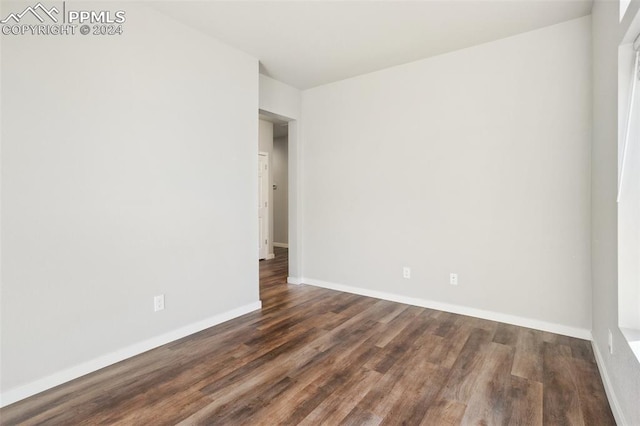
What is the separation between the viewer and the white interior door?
6.27m

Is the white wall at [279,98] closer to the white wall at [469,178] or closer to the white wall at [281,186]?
the white wall at [469,178]

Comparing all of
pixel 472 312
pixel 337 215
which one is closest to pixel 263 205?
pixel 337 215

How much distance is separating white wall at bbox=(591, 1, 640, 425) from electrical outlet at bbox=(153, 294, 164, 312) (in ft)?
9.87

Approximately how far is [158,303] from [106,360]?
51 centimetres

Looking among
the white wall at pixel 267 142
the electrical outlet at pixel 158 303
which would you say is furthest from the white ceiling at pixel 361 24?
the white wall at pixel 267 142

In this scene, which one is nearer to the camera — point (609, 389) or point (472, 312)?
point (609, 389)

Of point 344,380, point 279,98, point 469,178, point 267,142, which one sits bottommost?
point 344,380

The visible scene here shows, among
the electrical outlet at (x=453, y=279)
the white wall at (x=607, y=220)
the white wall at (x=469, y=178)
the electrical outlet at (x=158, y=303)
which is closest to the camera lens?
the white wall at (x=607, y=220)

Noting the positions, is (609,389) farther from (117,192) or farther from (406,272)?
(117,192)

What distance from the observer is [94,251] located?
2242mm

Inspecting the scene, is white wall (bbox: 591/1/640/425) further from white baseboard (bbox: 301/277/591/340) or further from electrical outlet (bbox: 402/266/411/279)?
electrical outlet (bbox: 402/266/411/279)

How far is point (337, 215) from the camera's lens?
167 inches

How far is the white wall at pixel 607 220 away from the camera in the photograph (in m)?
1.58

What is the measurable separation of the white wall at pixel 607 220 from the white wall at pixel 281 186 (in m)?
5.98
